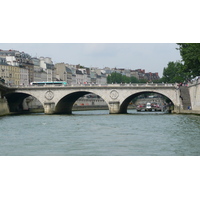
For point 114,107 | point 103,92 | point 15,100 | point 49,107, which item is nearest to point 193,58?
point 114,107

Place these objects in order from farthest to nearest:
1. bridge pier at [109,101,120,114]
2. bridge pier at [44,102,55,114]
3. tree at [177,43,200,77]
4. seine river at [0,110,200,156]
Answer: bridge pier at [44,102,55,114]
bridge pier at [109,101,120,114]
tree at [177,43,200,77]
seine river at [0,110,200,156]

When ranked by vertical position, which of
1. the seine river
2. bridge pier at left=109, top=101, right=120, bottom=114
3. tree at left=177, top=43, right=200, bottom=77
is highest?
tree at left=177, top=43, right=200, bottom=77

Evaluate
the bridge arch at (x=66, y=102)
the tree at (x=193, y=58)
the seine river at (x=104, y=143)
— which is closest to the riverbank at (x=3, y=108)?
the bridge arch at (x=66, y=102)

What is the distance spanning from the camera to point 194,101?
194 ft

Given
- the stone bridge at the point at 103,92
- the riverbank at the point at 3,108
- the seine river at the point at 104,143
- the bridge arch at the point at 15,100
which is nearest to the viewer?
the seine river at the point at 104,143

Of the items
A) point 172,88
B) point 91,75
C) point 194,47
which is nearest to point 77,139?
point 194,47

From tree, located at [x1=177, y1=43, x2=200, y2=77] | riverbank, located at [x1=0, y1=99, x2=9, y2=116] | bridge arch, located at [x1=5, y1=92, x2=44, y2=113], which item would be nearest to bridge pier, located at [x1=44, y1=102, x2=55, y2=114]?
bridge arch, located at [x1=5, y1=92, x2=44, y2=113]

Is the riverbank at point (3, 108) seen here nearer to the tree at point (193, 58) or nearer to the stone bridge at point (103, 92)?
the stone bridge at point (103, 92)

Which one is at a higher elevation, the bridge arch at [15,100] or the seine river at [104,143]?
the bridge arch at [15,100]

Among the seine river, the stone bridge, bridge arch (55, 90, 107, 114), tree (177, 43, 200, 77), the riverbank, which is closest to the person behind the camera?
the seine river

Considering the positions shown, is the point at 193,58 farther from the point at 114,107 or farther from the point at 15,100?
the point at 15,100

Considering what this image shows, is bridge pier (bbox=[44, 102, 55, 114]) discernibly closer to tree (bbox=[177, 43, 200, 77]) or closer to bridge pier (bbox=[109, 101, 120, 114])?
bridge pier (bbox=[109, 101, 120, 114])
